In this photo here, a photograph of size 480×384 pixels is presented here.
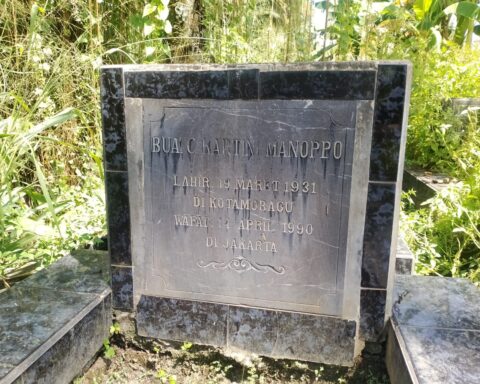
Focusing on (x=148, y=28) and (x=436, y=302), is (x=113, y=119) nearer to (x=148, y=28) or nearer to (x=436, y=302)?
(x=436, y=302)

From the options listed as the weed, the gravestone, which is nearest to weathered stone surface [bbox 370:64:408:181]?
the gravestone

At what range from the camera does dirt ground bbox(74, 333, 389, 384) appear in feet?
5.99

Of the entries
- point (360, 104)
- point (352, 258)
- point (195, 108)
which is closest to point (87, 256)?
point (195, 108)

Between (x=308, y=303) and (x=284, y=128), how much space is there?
78cm

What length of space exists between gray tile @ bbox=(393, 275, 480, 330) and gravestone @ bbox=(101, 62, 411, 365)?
0.14 m

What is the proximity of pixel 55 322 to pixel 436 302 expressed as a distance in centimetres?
169

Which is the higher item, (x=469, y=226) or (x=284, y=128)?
(x=284, y=128)

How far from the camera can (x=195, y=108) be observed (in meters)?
1.77

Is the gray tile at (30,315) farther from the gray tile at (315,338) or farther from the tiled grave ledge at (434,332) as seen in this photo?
the tiled grave ledge at (434,332)

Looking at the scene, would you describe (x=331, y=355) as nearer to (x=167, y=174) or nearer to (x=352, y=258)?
(x=352, y=258)

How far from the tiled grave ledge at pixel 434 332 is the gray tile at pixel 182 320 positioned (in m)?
0.77

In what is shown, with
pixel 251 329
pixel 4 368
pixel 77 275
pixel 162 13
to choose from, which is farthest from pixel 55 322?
pixel 162 13

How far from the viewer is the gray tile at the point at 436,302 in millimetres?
1726

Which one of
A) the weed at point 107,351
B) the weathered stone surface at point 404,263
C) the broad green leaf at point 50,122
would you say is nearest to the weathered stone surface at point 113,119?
the broad green leaf at point 50,122
